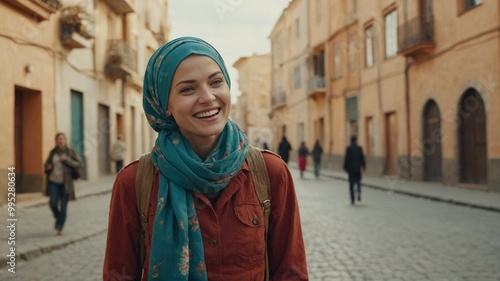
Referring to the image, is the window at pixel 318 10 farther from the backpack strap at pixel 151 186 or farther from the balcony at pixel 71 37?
the backpack strap at pixel 151 186

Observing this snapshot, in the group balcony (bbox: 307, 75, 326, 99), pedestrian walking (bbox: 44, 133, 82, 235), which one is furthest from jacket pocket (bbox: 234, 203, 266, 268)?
balcony (bbox: 307, 75, 326, 99)

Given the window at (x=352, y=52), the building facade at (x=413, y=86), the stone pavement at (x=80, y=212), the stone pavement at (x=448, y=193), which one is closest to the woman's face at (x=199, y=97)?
the stone pavement at (x=80, y=212)

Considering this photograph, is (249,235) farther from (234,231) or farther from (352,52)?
(352,52)

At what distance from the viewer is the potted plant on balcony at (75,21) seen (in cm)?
1596

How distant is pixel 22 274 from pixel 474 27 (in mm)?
13640

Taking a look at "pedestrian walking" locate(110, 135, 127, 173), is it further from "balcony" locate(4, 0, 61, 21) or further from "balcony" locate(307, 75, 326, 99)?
"balcony" locate(307, 75, 326, 99)

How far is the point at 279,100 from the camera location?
45031 millimetres

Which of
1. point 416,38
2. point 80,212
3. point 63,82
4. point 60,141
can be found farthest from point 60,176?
point 416,38

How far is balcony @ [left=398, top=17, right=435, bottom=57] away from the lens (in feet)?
60.0

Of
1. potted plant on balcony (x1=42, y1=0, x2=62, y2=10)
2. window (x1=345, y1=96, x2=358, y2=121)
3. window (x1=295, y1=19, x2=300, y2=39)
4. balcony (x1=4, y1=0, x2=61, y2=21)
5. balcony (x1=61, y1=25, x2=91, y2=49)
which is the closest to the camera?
balcony (x1=4, y1=0, x2=61, y2=21)

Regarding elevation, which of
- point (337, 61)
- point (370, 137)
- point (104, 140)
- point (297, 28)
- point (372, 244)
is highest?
point (297, 28)

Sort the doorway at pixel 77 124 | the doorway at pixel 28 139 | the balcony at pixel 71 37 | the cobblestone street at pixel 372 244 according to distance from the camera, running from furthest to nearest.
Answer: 1. the doorway at pixel 77 124
2. the balcony at pixel 71 37
3. the doorway at pixel 28 139
4. the cobblestone street at pixel 372 244

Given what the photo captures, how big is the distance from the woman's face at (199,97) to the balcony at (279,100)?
136ft

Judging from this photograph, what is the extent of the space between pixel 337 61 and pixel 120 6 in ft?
40.4
